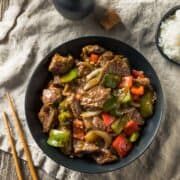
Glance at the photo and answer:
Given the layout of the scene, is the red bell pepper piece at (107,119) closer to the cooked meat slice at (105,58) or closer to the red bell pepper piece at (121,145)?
the red bell pepper piece at (121,145)

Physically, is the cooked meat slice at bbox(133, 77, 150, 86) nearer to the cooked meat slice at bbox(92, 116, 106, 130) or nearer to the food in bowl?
the food in bowl

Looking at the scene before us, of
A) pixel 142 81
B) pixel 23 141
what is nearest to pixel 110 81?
pixel 142 81

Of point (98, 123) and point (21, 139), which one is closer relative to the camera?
point (98, 123)

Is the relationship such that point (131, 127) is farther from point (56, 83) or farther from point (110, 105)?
point (56, 83)

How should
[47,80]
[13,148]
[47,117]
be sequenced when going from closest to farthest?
[47,117] < [47,80] < [13,148]

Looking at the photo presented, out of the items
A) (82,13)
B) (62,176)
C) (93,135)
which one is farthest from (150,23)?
(62,176)

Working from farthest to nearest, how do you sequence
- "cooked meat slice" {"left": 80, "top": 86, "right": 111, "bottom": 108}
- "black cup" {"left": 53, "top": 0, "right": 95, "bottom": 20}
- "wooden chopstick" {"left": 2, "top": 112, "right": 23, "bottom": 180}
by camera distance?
"wooden chopstick" {"left": 2, "top": 112, "right": 23, "bottom": 180} → "black cup" {"left": 53, "top": 0, "right": 95, "bottom": 20} → "cooked meat slice" {"left": 80, "top": 86, "right": 111, "bottom": 108}

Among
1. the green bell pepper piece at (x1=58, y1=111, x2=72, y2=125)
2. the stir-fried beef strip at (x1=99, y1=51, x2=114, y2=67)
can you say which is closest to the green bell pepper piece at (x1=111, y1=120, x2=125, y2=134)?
the green bell pepper piece at (x1=58, y1=111, x2=72, y2=125)

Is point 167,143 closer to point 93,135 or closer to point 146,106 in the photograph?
point 146,106
